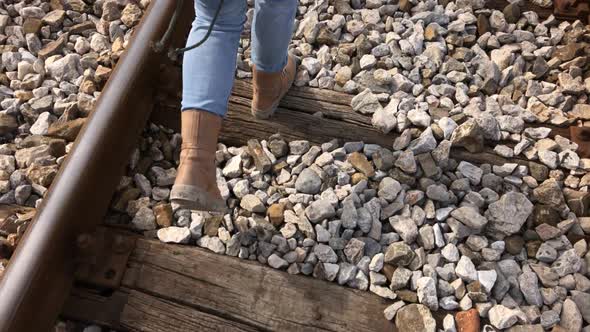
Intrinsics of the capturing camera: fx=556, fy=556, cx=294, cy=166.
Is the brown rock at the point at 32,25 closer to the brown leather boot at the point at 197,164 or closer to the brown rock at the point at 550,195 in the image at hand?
the brown leather boot at the point at 197,164

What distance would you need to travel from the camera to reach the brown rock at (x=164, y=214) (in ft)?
6.93

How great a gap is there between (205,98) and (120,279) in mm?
716

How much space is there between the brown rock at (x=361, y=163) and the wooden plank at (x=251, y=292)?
1.67 feet

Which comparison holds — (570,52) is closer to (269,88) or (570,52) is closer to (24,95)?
(269,88)

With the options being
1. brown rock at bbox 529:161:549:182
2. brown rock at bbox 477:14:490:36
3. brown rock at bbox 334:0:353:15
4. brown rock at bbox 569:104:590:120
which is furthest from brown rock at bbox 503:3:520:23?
brown rock at bbox 529:161:549:182

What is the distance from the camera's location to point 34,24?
2771 mm

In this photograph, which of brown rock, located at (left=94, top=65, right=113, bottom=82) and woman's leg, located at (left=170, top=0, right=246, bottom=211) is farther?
brown rock, located at (left=94, top=65, right=113, bottom=82)

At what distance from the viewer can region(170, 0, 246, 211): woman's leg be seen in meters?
1.76

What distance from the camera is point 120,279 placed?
196 cm

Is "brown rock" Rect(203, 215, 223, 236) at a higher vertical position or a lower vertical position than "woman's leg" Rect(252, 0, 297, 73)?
lower

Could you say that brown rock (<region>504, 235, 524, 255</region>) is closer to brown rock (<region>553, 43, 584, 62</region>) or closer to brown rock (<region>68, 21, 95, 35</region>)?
brown rock (<region>553, 43, 584, 62</region>)

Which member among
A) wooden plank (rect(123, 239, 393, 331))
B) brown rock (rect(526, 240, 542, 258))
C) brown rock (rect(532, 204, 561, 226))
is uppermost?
brown rock (rect(532, 204, 561, 226))

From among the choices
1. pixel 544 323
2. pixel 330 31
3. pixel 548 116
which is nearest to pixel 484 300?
pixel 544 323

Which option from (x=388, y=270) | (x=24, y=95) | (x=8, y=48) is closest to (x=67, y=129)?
(x=24, y=95)
